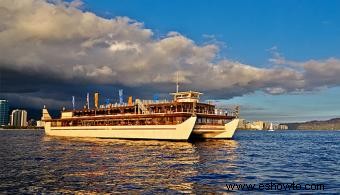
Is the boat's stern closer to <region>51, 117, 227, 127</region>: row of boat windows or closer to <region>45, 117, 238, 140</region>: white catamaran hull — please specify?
<region>45, 117, 238, 140</region>: white catamaran hull

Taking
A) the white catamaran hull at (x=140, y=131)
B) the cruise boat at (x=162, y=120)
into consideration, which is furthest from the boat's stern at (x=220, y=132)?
the white catamaran hull at (x=140, y=131)

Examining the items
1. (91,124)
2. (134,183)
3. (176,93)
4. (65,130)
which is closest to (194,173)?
(134,183)

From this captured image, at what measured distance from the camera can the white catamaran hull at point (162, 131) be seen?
74.9m

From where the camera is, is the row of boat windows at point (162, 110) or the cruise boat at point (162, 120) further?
the row of boat windows at point (162, 110)

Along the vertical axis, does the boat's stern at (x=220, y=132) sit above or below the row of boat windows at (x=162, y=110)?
below

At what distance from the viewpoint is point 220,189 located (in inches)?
950

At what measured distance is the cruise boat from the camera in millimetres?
76188

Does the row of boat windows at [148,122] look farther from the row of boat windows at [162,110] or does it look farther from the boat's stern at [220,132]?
the row of boat windows at [162,110]

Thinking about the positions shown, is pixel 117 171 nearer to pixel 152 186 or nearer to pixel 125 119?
pixel 152 186

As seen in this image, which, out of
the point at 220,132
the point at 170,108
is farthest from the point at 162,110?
the point at 220,132

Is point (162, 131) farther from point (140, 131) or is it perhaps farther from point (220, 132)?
point (220, 132)

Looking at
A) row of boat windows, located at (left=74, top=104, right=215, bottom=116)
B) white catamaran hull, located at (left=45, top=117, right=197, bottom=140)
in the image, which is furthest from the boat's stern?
white catamaran hull, located at (left=45, top=117, right=197, bottom=140)

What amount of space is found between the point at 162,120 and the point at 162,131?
8.11 ft

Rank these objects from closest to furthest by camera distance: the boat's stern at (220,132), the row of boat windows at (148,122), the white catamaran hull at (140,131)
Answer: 1. the white catamaran hull at (140,131)
2. the row of boat windows at (148,122)
3. the boat's stern at (220,132)
